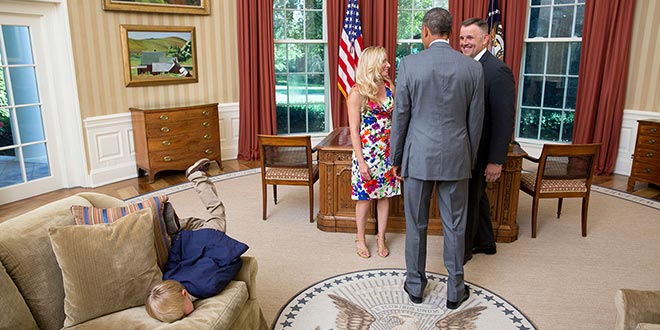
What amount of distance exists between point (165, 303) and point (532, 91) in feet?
19.7

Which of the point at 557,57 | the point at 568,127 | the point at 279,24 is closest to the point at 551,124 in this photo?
the point at 568,127

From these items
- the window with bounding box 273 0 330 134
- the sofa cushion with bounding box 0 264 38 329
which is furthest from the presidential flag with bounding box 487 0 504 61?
the sofa cushion with bounding box 0 264 38 329

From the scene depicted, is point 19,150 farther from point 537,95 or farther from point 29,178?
point 537,95

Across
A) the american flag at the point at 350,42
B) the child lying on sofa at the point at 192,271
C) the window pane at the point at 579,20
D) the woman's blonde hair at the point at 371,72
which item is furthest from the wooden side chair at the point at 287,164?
the window pane at the point at 579,20

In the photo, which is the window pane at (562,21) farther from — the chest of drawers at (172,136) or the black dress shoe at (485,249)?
the chest of drawers at (172,136)

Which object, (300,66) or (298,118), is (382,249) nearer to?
(298,118)

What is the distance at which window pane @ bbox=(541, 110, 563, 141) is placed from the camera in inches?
254

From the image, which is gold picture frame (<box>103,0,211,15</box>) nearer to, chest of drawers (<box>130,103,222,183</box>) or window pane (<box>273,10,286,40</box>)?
window pane (<box>273,10,286,40</box>)

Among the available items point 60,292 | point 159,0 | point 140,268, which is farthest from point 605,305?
point 159,0

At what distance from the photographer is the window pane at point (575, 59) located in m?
6.11

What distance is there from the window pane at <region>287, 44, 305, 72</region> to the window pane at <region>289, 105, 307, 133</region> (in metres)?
0.56

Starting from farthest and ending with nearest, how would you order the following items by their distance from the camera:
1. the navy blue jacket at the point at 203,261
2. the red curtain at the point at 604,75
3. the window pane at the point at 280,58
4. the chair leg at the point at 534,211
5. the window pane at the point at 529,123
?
the window pane at the point at 280,58, the window pane at the point at 529,123, the red curtain at the point at 604,75, the chair leg at the point at 534,211, the navy blue jacket at the point at 203,261

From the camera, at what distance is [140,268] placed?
2.05 meters

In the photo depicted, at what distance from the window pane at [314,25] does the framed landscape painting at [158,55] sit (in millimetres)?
1633
